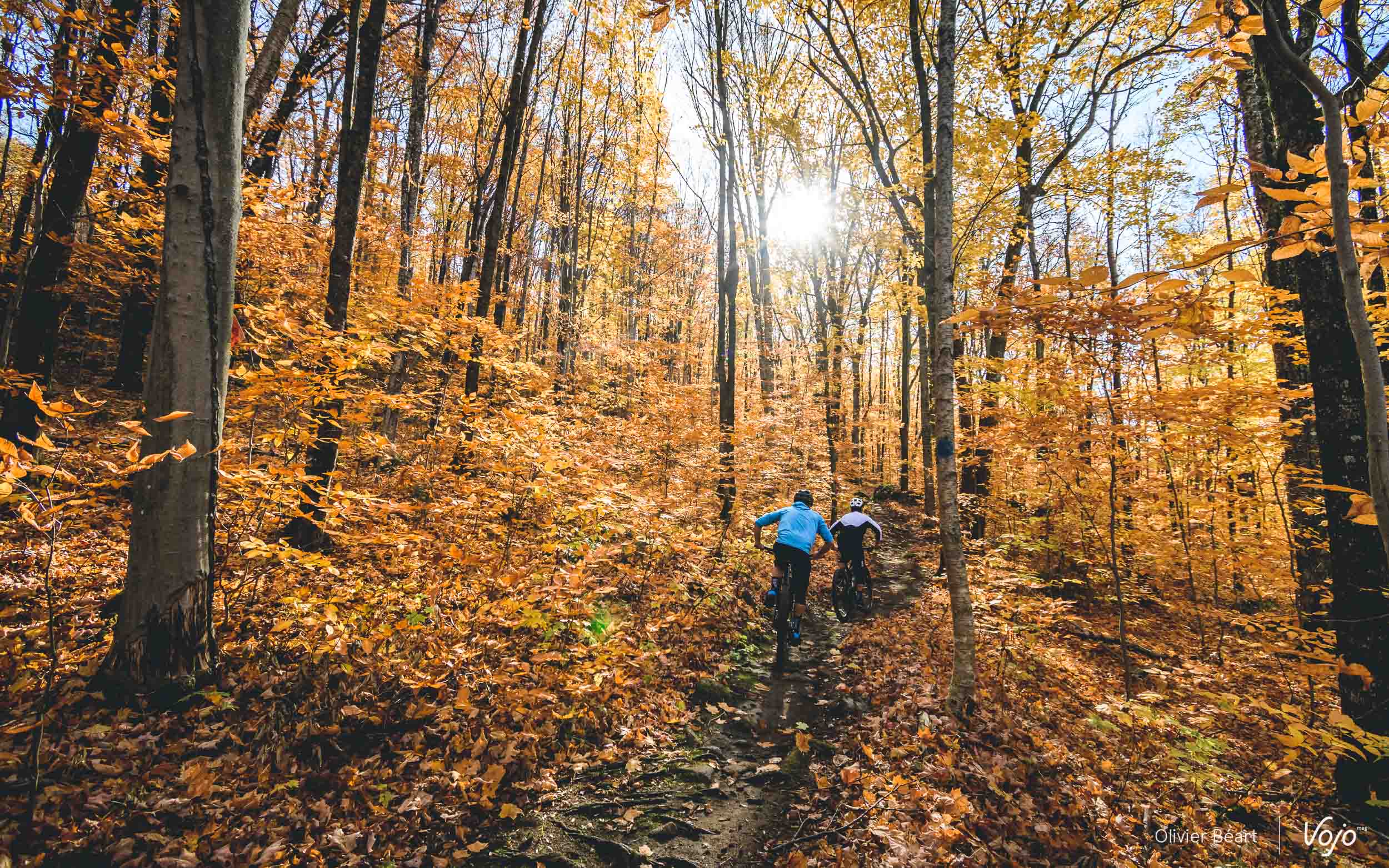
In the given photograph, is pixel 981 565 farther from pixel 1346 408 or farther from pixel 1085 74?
pixel 1085 74

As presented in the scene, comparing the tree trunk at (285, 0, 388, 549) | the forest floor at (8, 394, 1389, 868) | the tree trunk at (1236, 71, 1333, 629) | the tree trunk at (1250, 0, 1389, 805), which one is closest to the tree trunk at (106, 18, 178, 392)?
the tree trunk at (285, 0, 388, 549)

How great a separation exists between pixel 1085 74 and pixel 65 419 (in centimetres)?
1579

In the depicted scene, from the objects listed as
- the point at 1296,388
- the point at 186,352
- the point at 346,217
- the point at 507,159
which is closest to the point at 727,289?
the point at 507,159

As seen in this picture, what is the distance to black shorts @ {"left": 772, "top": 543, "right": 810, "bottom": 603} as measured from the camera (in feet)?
23.3

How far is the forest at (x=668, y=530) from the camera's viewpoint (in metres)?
3.19

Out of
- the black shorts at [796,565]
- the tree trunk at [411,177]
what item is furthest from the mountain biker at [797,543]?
the tree trunk at [411,177]

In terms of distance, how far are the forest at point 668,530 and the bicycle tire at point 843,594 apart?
0.06 m

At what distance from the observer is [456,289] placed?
7.87 metres

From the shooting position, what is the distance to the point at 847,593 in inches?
354

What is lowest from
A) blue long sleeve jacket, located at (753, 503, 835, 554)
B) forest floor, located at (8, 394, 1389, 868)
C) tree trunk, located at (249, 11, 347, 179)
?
forest floor, located at (8, 394, 1389, 868)

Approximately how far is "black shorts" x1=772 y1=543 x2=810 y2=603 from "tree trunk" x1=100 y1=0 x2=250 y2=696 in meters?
6.04

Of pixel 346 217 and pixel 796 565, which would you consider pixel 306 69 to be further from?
pixel 796 565

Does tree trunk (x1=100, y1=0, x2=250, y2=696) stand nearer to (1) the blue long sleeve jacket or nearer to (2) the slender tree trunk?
(1) the blue long sleeve jacket

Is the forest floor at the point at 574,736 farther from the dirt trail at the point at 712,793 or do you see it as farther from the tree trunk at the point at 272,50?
the tree trunk at the point at 272,50
